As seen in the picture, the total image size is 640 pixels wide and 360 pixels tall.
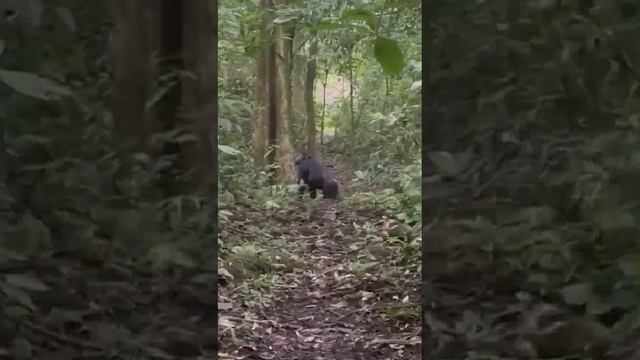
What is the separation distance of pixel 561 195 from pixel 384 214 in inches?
30.0

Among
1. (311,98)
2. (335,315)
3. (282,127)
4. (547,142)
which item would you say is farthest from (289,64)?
(547,142)

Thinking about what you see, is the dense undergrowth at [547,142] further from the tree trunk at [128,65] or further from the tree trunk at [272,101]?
the tree trunk at [272,101]

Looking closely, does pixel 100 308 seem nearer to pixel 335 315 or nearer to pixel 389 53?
pixel 335 315

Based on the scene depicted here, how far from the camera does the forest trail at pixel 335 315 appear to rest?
1.42 meters

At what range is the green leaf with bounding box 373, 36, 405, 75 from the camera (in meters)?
1.40

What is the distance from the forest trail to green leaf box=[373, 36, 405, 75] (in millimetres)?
455

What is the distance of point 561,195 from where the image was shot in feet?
3.93

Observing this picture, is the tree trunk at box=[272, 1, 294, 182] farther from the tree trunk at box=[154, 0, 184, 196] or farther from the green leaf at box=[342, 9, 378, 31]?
the tree trunk at box=[154, 0, 184, 196]

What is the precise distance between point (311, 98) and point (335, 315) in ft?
4.36

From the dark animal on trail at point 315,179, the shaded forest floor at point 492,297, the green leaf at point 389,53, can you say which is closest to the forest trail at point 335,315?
the shaded forest floor at point 492,297

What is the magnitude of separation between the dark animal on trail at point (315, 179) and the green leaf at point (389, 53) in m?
0.96

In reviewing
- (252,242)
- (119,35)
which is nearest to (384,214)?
(252,242)

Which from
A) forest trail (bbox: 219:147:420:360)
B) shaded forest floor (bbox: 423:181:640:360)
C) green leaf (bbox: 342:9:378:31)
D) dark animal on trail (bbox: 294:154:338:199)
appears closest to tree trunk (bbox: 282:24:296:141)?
dark animal on trail (bbox: 294:154:338:199)

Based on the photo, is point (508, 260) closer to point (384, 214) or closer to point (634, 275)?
point (634, 275)
